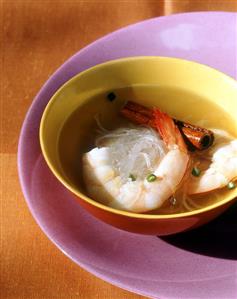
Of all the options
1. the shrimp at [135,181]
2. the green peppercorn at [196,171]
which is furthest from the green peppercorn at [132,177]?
the green peppercorn at [196,171]

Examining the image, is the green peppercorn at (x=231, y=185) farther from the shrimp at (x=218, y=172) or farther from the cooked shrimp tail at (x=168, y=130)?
the cooked shrimp tail at (x=168, y=130)

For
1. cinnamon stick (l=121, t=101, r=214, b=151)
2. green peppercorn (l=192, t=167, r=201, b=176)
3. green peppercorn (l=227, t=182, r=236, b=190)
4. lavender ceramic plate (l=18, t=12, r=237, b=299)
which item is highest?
cinnamon stick (l=121, t=101, r=214, b=151)

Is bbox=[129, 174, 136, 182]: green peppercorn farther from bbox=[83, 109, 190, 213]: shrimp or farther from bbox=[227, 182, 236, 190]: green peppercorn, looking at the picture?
bbox=[227, 182, 236, 190]: green peppercorn

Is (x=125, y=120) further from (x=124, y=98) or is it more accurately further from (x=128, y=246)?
(x=128, y=246)

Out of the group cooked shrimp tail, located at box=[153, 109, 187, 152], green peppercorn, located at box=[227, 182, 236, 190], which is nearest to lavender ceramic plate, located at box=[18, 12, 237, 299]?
green peppercorn, located at box=[227, 182, 236, 190]

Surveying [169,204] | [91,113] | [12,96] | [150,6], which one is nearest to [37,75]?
[12,96]

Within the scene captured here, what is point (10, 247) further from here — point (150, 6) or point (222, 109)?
point (150, 6)
